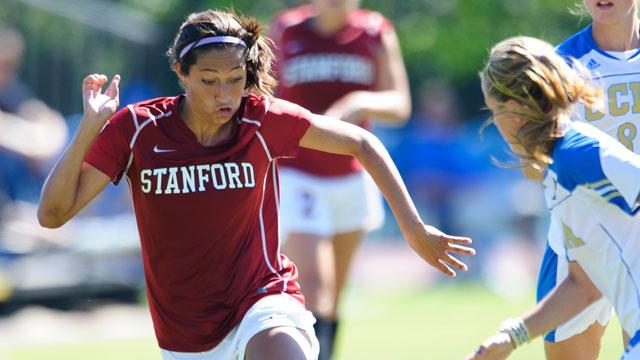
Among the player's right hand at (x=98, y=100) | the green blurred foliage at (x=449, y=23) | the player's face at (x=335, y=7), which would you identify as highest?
the player's right hand at (x=98, y=100)

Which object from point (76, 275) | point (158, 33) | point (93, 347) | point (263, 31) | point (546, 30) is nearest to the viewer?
point (263, 31)

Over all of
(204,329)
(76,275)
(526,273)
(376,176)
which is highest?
(376,176)

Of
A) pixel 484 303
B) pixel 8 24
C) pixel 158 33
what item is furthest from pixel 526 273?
pixel 8 24

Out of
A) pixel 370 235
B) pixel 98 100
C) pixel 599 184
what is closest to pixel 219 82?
pixel 98 100

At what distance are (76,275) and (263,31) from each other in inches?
314

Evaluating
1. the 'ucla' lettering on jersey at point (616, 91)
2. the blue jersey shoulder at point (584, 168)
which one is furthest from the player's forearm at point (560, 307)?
the 'ucla' lettering on jersey at point (616, 91)

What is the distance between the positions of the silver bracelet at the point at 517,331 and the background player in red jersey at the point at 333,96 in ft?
9.81

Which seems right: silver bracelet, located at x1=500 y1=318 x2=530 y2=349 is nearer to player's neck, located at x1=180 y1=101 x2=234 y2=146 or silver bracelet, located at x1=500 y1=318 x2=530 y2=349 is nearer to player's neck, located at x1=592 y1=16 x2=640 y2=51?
player's neck, located at x1=180 y1=101 x2=234 y2=146

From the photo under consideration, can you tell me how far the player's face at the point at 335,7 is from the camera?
309 inches

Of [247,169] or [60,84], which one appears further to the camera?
[60,84]

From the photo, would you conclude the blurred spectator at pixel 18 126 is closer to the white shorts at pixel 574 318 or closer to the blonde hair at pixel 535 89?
the white shorts at pixel 574 318

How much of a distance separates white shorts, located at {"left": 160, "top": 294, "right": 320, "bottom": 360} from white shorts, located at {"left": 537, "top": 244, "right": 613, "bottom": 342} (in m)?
1.06

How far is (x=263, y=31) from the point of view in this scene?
548 cm

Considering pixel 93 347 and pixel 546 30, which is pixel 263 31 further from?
pixel 546 30
